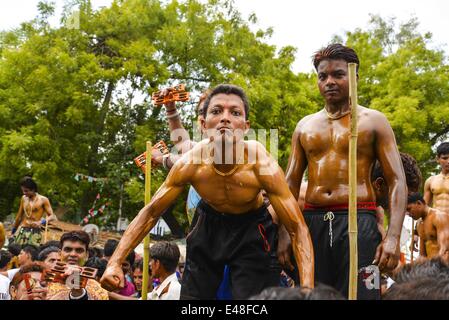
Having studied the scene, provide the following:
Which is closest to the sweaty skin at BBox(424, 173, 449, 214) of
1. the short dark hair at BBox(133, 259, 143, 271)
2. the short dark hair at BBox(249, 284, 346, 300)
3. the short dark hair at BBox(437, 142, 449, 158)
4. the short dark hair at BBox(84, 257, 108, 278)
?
the short dark hair at BBox(437, 142, 449, 158)

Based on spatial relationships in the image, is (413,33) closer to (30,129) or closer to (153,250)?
(30,129)

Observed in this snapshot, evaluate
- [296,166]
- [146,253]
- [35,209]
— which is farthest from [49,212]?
[296,166]

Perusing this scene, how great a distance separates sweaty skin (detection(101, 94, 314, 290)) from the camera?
339 cm

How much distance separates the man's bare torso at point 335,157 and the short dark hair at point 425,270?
174 centimetres

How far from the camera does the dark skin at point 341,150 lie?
11.8 ft

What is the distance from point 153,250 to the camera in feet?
18.7

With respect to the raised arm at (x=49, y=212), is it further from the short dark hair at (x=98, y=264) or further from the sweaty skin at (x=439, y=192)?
the sweaty skin at (x=439, y=192)

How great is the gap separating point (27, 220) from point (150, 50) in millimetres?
7517

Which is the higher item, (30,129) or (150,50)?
(150,50)

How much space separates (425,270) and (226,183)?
1870 mm

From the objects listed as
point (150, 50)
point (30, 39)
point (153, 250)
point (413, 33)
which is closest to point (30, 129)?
point (30, 39)

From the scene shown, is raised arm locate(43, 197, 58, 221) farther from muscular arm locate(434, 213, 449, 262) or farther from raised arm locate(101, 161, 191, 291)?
raised arm locate(101, 161, 191, 291)

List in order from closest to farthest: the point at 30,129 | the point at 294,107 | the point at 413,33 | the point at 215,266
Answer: the point at 215,266, the point at 30,129, the point at 294,107, the point at 413,33

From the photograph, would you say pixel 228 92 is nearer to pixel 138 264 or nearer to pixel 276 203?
pixel 276 203
